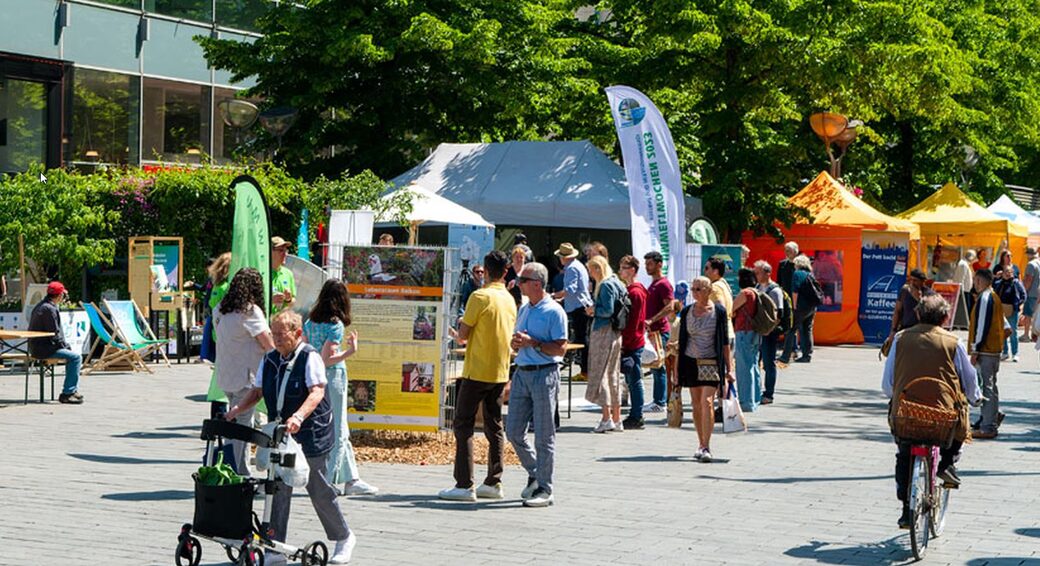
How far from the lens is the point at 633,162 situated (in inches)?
764

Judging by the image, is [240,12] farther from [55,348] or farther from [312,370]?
[312,370]

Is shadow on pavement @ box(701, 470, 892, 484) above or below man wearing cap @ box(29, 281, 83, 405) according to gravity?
→ below

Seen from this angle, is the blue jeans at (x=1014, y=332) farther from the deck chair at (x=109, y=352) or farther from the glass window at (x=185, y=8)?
the glass window at (x=185, y=8)

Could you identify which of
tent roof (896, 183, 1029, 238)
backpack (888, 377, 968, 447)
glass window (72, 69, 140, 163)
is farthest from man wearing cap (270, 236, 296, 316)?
tent roof (896, 183, 1029, 238)

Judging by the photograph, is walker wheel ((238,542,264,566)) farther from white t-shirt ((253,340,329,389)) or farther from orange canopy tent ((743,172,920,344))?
orange canopy tent ((743,172,920,344))

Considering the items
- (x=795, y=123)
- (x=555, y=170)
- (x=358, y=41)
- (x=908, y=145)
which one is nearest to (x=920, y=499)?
(x=555, y=170)

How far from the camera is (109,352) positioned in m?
19.6

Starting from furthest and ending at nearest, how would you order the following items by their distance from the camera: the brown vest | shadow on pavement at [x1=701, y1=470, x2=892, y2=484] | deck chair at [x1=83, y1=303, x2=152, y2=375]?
deck chair at [x1=83, y1=303, x2=152, y2=375]
shadow on pavement at [x1=701, y1=470, x2=892, y2=484]
the brown vest

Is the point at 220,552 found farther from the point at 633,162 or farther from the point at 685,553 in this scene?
the point at 633,162

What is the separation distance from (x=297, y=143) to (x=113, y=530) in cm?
2130

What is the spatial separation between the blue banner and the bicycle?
19.3 meters

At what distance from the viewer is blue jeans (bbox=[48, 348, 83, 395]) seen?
16.0 meters

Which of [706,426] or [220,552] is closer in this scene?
[220,552]

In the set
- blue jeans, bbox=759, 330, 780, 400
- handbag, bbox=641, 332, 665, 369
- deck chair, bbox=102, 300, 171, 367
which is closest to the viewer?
handbag, bbox=641, 332, 665, 369
